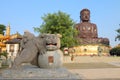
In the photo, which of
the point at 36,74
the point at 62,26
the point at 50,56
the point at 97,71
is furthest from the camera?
the point at 62,26

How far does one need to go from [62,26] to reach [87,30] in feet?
78.2

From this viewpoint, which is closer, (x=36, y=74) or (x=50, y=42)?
(x=36, y=74)

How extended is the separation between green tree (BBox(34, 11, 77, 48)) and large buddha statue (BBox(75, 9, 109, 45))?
2130 cm

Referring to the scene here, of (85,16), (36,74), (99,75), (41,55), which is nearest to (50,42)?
(41,55)

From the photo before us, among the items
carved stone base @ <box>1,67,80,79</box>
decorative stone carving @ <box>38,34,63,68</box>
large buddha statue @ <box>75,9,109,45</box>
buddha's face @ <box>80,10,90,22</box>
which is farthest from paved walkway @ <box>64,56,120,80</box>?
buddha's face @ <box>80,10,90,22</box>

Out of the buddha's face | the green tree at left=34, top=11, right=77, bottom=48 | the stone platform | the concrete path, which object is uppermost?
the buddha's face

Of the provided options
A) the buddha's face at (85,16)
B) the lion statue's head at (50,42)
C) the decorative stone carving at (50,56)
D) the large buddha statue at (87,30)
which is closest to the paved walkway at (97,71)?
the decorative stone carving at (50,56)

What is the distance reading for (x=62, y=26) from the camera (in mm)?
38656

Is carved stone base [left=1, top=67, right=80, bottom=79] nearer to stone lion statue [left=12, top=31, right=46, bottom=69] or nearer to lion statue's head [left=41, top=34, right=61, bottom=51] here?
stone lion statue [left=12, top=31, right=46, bottom=69]

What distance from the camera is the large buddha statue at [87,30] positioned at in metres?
60.5

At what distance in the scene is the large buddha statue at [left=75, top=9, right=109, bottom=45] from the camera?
60.5 m

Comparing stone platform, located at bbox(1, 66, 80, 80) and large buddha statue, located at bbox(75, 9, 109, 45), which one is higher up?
large buddha statue, located at bbox(75, 9, 109, 45)

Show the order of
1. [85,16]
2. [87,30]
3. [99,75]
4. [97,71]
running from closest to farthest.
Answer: [99,75], [97,71], [87,30], [85,16]

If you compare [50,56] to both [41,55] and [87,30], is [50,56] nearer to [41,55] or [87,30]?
[41,55]
